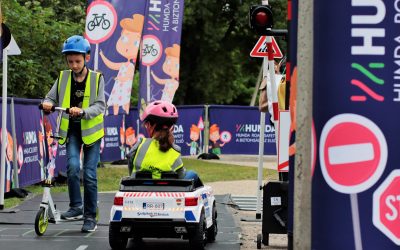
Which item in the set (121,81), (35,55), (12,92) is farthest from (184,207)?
(35,55)

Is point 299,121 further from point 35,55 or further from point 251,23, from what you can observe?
point 35,55

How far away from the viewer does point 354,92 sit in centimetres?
530

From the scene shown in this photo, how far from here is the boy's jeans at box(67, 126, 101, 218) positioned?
920 cm

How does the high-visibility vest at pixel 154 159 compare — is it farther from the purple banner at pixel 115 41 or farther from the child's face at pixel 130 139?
the child's face at pixel 130 139

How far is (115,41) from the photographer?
18.0 meters

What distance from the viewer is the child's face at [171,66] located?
21.7 meters

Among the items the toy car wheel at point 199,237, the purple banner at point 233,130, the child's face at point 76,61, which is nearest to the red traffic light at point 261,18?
the child's face at point 76,61

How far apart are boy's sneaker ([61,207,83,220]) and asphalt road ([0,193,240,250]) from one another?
174mm

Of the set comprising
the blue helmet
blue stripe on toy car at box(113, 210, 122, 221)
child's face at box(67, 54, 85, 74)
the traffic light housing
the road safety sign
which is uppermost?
the road safety sign

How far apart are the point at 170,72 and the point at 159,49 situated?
70cm

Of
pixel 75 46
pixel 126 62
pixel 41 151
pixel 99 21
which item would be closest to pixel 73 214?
pixel 75 46

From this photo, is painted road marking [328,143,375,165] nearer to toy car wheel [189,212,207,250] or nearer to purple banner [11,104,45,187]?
toy car wheel [189,212,207,250]

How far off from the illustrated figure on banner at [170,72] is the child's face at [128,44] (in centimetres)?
292

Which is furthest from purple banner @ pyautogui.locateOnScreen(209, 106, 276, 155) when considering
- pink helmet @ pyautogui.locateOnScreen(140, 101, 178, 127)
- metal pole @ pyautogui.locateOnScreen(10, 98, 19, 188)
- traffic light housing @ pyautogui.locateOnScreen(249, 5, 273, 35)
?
pink helmet @ pyautogui.locateOnScreen(140, 101, 178, 127)
